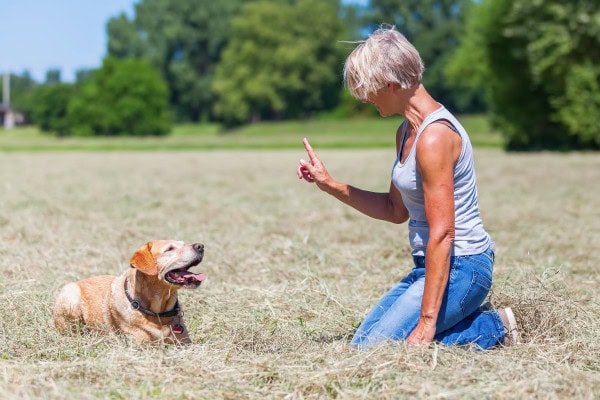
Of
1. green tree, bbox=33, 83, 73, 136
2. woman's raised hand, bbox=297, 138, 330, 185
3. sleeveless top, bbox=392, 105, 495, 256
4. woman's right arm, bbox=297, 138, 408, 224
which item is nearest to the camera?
sleeveless top, bbox=392, 105, 495, 256

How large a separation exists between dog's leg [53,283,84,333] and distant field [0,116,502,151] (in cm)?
3995

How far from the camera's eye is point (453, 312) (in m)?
4.61

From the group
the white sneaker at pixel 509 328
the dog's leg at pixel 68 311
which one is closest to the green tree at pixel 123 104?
the dog's leg at pixel 68 311

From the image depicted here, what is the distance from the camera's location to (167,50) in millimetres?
90750

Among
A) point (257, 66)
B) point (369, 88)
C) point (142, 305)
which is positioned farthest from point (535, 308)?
point (257, 66)

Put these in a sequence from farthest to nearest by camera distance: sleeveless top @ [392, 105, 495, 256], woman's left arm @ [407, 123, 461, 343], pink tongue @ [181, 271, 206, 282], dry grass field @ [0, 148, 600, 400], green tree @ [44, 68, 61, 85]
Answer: green tree @ [44, 68, 61, 85]
pink tongue @ [181, 271, 206, 282]
sleeveless top @ [392, 105, 495, 256]
woman's left arm @ [407, 123, 461, 343]
dry grass field @ [0, 148, 600, 400]

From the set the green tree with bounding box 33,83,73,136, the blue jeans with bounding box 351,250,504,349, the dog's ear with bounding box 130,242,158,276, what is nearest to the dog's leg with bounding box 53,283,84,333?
the dog's ear with bounding box 130,242,158,276

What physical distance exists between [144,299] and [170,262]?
0.35 meters

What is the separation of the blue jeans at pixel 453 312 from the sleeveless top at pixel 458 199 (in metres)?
0.08

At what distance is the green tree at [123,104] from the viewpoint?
81400 mm

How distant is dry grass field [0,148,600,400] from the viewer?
3.97 m

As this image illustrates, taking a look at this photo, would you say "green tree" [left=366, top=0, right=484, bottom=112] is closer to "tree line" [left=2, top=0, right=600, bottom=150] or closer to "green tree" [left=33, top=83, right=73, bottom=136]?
"tree line" [left=2, top=0, right=600, bottom=150]

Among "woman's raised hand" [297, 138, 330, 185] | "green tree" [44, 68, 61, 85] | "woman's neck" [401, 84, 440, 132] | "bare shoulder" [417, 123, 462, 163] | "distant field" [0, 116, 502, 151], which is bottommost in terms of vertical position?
"distant field" [0, 116, 502, 151]

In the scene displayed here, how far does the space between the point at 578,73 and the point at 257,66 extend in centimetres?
5153
